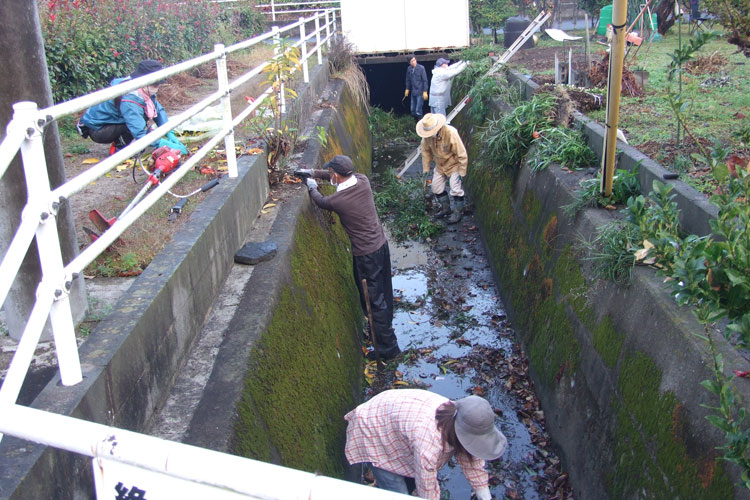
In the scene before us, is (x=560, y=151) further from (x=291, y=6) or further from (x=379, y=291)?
(x=291, y=6)

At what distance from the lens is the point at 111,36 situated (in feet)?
35.5

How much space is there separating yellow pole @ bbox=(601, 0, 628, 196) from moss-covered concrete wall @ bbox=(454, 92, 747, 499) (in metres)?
0.50

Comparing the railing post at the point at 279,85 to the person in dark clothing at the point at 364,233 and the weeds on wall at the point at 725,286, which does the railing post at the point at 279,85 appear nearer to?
A: the person in dark clothing at the point at 364,233

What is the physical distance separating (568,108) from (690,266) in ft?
20.3

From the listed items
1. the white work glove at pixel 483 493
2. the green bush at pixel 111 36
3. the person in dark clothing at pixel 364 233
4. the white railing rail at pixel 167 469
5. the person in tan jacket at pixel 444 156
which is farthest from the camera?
the person in tan jacket at pixel 444 156

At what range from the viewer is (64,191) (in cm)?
271

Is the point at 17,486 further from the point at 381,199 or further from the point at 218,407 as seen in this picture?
the point at 381,199

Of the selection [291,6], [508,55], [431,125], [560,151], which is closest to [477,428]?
[560,151]

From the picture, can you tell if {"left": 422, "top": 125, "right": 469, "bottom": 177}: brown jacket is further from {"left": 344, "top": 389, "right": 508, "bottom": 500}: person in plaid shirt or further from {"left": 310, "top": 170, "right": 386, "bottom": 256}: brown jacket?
{"left": 344, "top": 389, "right": 508, "bottom": 500}: person in plaid shirt

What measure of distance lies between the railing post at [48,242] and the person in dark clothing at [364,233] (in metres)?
4.03

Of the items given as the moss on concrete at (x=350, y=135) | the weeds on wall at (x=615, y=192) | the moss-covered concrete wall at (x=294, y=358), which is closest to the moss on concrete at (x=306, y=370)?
the moss-covered concrete wall at (x=294, y=358)

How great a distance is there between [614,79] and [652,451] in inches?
119

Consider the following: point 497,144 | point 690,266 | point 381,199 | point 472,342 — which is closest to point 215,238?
point 690,266

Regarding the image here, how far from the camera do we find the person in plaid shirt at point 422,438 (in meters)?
3.87
